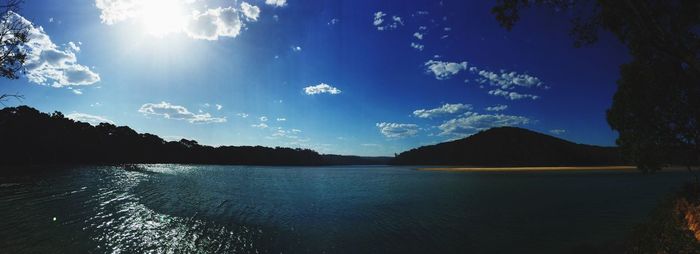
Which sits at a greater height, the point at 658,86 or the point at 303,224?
the point at 658,86

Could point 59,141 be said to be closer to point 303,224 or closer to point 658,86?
point 303,224

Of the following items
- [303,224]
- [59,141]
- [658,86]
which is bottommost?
[303,224]

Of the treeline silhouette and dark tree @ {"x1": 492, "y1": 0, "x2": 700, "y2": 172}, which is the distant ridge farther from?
the treeline silhouette

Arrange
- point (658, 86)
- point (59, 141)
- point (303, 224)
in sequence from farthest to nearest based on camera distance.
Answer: point (59, 141) → point (303, 224) → point (658, 86)

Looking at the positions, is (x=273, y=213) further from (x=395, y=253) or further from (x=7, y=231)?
(x=7, y=231)

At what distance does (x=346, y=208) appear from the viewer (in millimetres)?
31672

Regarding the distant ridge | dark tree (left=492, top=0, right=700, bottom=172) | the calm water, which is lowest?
the calm water

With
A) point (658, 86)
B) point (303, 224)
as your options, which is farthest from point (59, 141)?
point (658, 86)

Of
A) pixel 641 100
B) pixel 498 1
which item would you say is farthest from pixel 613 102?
pixel 498 1

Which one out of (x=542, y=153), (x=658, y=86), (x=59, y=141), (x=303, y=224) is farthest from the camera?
(x=542, y=153)

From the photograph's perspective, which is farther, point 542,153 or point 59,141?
point 542,153

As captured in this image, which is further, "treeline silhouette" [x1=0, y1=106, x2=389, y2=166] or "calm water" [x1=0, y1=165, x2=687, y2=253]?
"treeline silhouette" [x1=0, y1=106, x2=389, y2=166]

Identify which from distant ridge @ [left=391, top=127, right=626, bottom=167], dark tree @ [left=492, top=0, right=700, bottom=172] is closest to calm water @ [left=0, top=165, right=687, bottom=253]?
dark tree @ [left=492, top=0, right=700, bottom=172]

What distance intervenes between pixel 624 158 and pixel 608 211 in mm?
18743
